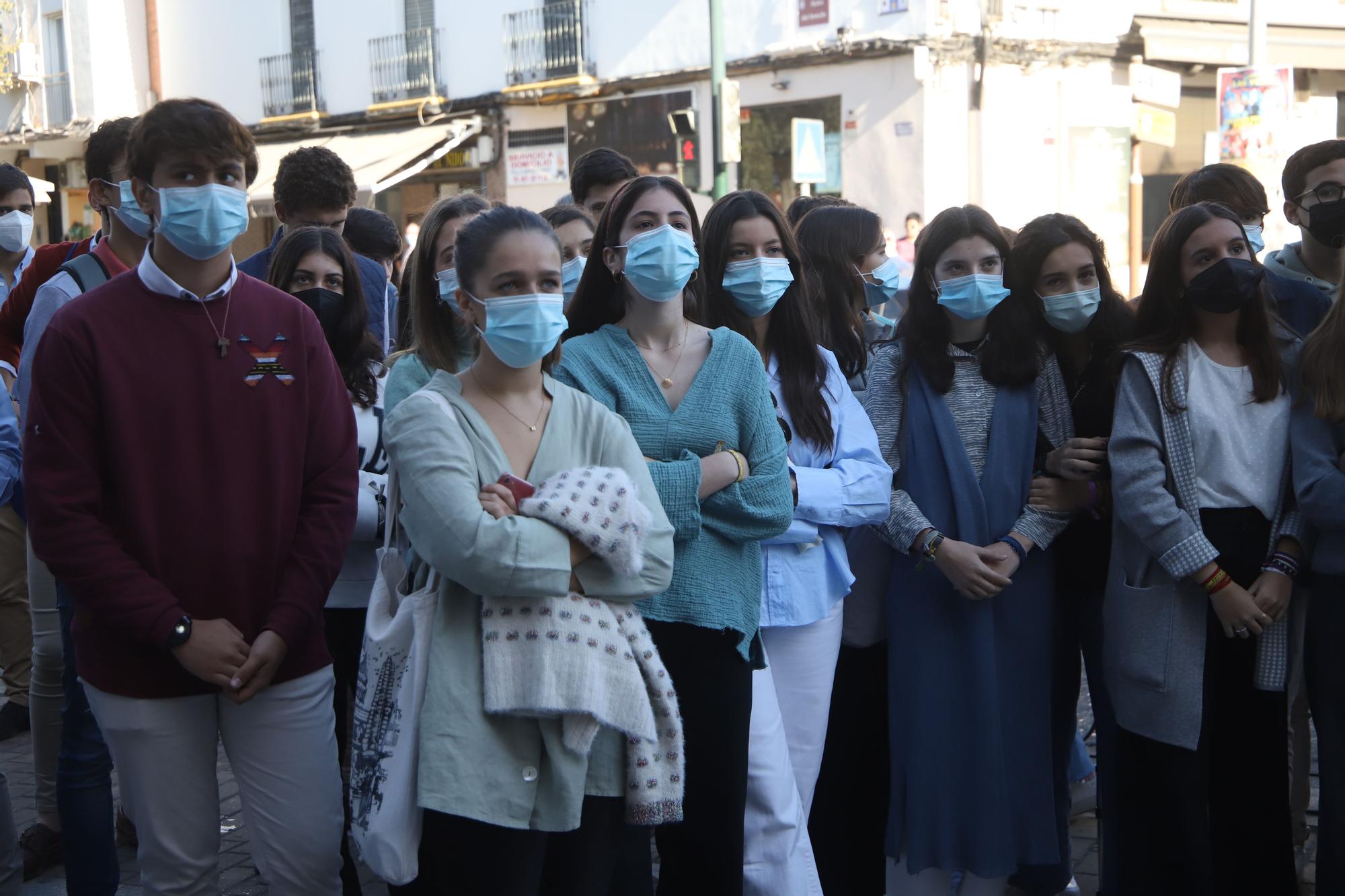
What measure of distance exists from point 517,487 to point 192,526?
851mm

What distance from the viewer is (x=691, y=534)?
126 inches

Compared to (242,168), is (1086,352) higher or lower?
lower

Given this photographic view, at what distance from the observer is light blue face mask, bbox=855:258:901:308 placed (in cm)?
529

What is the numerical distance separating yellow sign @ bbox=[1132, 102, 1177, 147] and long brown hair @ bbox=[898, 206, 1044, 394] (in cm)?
1803

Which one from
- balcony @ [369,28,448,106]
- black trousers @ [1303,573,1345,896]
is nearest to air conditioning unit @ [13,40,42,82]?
balcony @ [369,28,448,106]

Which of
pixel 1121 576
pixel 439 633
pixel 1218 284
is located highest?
pixel 1218 284

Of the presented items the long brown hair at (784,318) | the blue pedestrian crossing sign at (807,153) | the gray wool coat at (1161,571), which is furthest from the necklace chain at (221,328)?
the blue pedestrian crossing sign at (807,153)

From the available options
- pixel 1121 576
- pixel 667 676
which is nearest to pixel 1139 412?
pixel 1121 576

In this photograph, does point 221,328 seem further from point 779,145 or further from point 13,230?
point 779,145

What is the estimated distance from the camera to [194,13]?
27750mm

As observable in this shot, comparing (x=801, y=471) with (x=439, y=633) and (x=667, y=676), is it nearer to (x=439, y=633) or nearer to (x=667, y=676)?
(x=667, y=676)

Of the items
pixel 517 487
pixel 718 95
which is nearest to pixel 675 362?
pixel 517 487

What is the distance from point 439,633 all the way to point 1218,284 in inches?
98.1

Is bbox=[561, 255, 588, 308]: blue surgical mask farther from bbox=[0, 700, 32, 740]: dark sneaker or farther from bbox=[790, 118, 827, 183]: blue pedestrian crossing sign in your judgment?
bbox=[790, 118, 827, 183]: blue pedestrian crossing sign
